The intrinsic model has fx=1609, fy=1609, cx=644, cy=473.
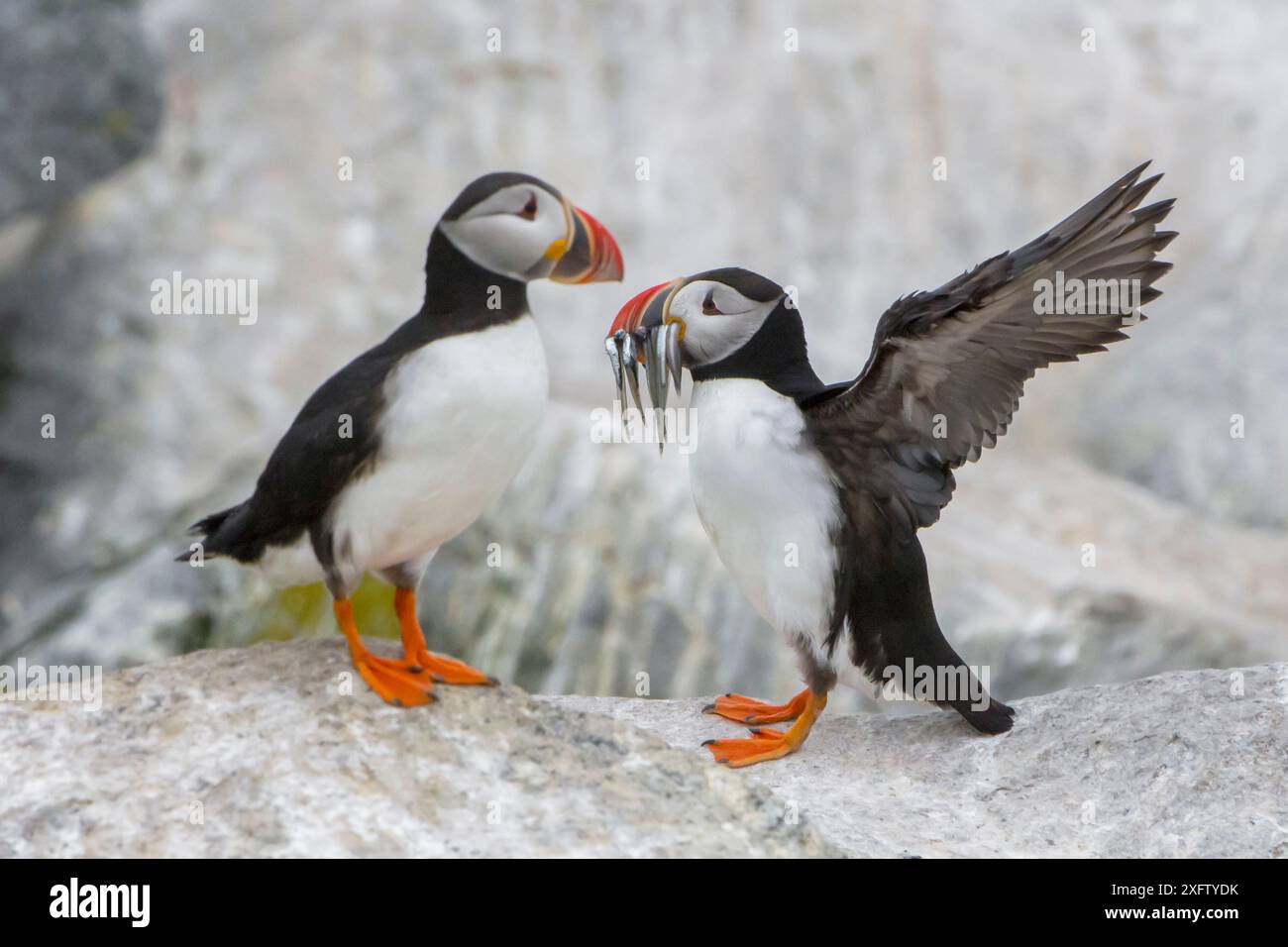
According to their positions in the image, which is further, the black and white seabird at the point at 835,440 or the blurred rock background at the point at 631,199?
the blurred rock background at the point at 631,199

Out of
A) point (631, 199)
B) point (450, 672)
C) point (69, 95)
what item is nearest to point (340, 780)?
point (450, 672)

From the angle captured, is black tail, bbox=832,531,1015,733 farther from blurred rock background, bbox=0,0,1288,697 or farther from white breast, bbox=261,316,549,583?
blurred rock background, bbox=0,0,1288,697

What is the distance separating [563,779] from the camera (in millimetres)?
3426

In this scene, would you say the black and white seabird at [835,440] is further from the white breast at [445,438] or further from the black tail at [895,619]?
the white breast at [445,438]

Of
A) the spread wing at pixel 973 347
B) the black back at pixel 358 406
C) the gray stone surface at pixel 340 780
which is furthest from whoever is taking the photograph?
the black back at pixel 358 406

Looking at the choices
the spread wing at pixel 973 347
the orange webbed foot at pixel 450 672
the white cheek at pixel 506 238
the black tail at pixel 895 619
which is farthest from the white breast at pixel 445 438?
the black tail at pixel 895 619

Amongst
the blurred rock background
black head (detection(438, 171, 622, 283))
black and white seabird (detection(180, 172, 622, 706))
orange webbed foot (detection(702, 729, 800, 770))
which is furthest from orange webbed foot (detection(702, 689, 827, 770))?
the blurred rock background

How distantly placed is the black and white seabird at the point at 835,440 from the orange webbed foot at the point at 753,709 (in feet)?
0.88

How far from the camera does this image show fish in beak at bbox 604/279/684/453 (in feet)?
12.5

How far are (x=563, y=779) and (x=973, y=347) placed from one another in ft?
4.43

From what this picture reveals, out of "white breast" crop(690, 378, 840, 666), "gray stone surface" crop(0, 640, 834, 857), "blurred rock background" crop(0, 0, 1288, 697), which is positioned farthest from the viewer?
"blurred rock background" crop(0, 0, 1288, 697)

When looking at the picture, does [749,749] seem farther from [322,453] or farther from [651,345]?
[322,453]

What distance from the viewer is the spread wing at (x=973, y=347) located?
3516mm

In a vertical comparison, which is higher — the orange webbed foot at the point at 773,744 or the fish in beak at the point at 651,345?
the fish in beak at the point at 651,345
